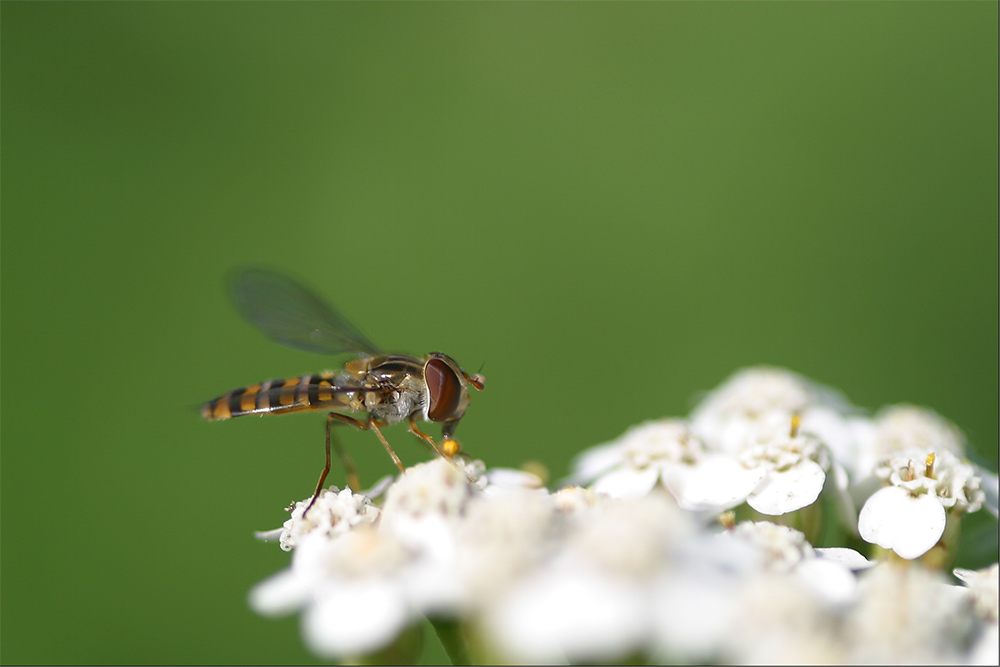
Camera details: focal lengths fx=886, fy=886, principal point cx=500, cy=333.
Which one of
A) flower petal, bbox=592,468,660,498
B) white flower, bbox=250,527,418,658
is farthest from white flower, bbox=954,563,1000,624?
white flower, bbox=250,527,418,658

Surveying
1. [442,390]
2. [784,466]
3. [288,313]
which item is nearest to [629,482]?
[784,466]

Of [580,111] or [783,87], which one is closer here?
[783,87]

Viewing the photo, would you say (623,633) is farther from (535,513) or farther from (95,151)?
(95,151)

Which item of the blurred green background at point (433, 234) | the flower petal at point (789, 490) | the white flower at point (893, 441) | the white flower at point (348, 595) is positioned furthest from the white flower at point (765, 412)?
the blurred green background at point (433, 234)

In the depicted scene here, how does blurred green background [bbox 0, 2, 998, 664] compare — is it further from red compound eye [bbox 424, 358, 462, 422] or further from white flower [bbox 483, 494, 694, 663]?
white flower [bbox 483, 494, 694, 663]

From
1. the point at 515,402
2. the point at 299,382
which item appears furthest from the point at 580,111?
the point at 299,382

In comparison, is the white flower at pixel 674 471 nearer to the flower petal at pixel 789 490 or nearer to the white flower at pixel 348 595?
the flower petal at pixel 789 490

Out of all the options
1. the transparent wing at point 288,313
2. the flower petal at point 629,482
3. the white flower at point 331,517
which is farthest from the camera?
the transparent wing at point 288,313
